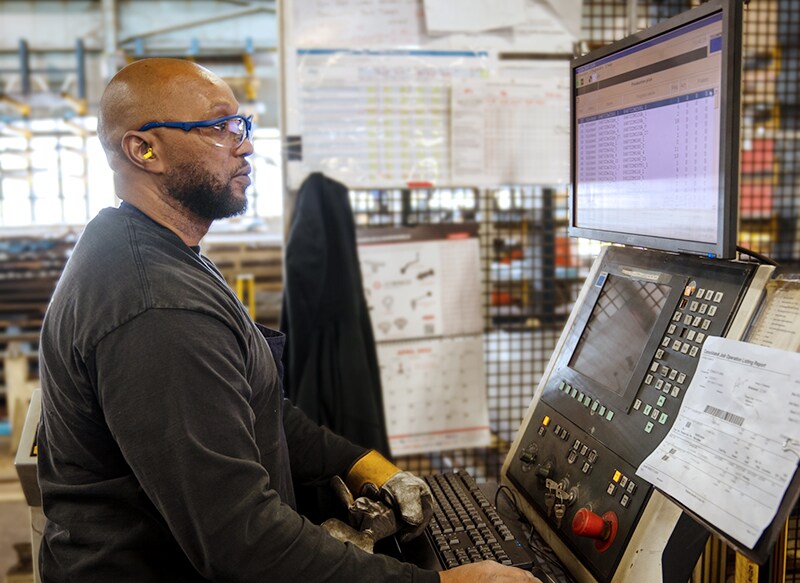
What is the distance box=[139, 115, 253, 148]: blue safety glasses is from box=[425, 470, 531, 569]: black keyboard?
2.56 feet

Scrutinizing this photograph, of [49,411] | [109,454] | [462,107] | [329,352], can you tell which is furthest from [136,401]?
[462,107]

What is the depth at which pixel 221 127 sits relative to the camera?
1.34 meters

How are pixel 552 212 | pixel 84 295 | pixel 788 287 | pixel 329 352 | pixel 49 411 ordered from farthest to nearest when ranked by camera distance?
pixel 552 212, pixel 329 352, pixel 49 411, pixel 84 295, pixel 788 287

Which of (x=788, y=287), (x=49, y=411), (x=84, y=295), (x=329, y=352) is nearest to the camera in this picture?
(x=788, y=287)

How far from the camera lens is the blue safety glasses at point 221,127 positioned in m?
1.28

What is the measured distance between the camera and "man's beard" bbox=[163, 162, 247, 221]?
4.27 feet

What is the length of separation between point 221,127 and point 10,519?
11.4 ft

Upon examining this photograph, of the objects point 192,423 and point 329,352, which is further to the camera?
point 329,352

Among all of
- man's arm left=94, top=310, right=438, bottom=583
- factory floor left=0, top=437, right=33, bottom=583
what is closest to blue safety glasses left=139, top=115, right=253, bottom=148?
man's arm left=94, top=310, right=438, bottom=583

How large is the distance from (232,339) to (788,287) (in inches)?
31.1

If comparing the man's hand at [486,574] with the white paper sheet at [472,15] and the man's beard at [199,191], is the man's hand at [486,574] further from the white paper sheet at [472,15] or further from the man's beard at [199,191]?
the white paper sheet at [472,15]

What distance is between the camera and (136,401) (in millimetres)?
996

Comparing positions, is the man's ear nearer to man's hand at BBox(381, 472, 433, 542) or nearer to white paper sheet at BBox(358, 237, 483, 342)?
man's hand at BBox(381, 472, 433, 542)

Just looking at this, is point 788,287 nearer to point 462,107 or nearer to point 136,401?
point 136,401
